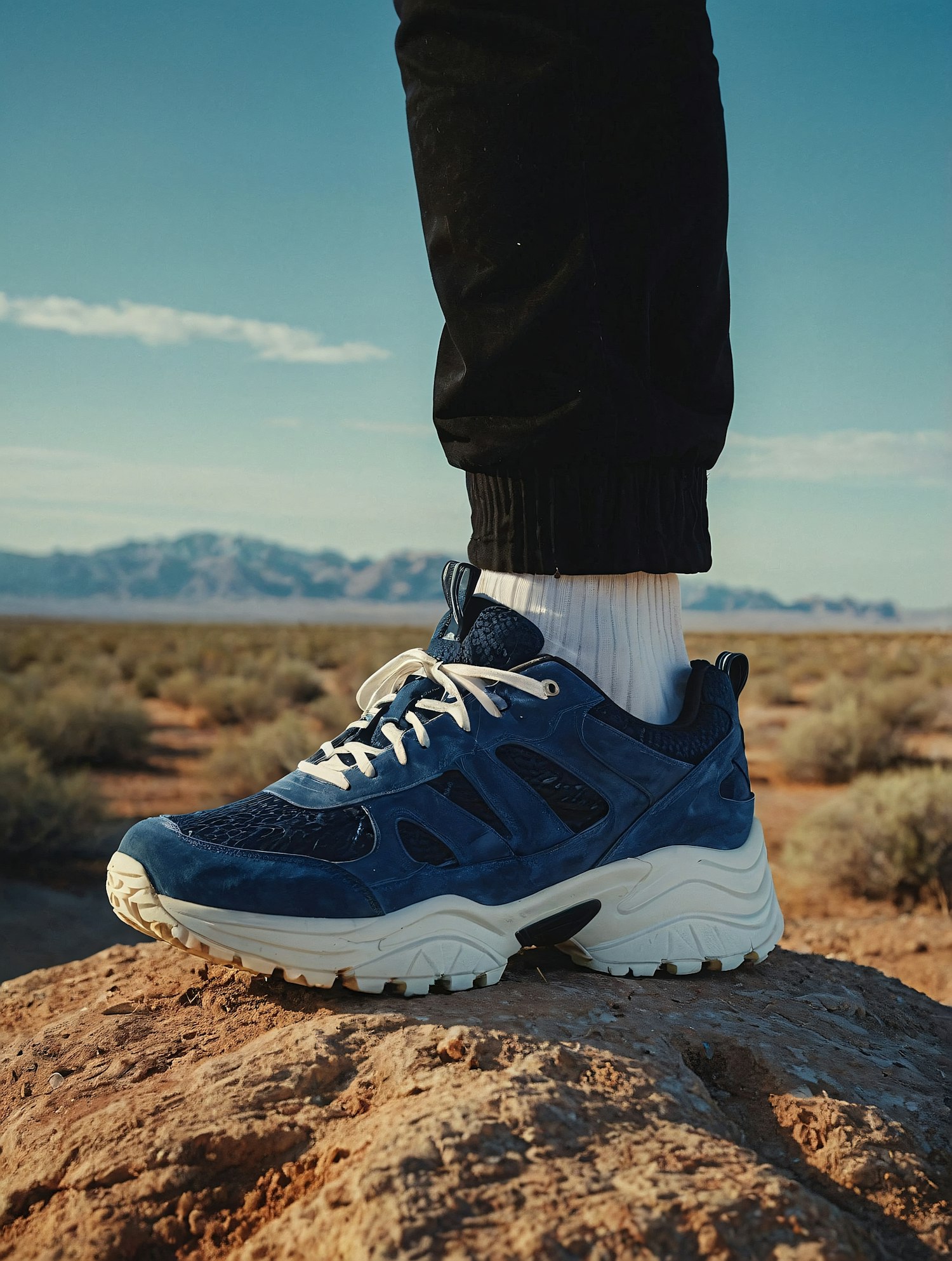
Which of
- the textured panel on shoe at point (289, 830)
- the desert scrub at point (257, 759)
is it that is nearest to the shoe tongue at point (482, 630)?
the textured panel on shoe at point (289, 830)

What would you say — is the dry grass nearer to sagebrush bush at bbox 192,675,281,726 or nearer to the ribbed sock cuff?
sagebrush bush at bbox 192,675,281,726

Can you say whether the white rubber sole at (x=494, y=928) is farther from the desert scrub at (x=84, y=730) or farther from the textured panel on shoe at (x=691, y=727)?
the desert scrub at (x=84, y=730)

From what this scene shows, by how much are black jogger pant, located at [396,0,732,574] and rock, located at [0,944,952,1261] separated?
78cm

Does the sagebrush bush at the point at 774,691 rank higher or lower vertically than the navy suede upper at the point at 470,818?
lower

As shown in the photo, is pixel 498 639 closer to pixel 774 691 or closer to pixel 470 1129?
pixel 470 1129

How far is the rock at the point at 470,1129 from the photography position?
0.99 m

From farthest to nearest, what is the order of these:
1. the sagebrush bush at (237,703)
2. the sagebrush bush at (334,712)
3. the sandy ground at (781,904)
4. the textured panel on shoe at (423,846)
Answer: the sagebrush bush at (237,703) → the sagebrush bush at (334,712) → the sandy ground at (781,904) → the textured panel on shoe at (423,846)

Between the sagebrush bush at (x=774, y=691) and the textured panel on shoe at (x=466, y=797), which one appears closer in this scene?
the textured panel on shoe at (x=466, y=797)

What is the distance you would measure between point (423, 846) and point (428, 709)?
23 cm

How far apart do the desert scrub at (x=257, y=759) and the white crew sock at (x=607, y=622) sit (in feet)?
23.9

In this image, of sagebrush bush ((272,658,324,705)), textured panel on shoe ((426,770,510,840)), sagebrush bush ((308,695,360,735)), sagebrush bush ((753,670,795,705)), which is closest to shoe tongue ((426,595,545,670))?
textured panel on shoe ((426,770,510,840))

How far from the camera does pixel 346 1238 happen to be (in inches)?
37.7

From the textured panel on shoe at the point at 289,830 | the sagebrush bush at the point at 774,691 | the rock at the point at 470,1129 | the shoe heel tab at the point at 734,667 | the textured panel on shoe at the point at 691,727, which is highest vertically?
the shoe heel tab at the point at 734,667

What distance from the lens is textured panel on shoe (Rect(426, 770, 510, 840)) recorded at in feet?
5.23
